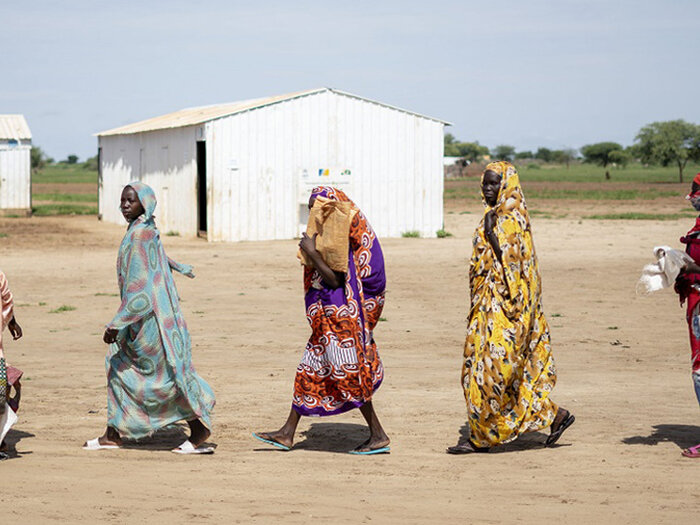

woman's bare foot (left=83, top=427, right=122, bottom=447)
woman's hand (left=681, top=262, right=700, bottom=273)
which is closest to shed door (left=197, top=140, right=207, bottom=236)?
woman's bare foot (left=83, top=427, right=122, bottom=447)

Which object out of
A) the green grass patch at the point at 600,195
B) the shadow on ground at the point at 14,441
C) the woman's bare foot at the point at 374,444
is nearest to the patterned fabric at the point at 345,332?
the woman's bare foot at the point at 374,444

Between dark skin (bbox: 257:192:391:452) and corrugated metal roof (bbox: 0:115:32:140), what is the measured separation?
29.2 meters

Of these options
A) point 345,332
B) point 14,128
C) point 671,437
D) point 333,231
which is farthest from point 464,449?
point 14,128

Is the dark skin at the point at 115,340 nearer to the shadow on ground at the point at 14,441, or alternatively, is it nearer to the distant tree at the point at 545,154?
the shadow on ground at the point at 14,441

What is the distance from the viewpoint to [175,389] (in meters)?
6.19

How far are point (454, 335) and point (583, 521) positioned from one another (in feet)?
22.1

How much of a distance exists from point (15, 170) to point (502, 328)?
3009 cm

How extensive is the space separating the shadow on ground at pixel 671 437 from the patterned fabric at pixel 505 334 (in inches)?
27.4

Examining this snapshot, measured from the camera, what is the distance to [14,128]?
112 ft

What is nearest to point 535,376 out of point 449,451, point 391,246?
point 449,451

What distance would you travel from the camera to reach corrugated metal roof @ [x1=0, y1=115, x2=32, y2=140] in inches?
1321

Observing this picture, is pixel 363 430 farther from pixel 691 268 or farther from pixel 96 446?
pixel 691 268

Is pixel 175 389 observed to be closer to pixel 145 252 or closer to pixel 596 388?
pixel 145 252

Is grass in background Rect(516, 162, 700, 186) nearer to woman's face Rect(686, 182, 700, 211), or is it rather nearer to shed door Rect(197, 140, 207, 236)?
Answer: shed door Rect(197, 140, 207, 236)
